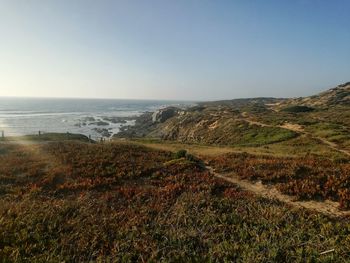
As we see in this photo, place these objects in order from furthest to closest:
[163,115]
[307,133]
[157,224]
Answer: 1. [163,115]
2. [307,133]
3. [157,224]

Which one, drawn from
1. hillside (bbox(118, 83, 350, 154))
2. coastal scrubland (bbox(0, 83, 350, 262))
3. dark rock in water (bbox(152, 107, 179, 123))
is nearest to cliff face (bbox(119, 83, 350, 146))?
hillside (bbox(118, 83, 350, 154))

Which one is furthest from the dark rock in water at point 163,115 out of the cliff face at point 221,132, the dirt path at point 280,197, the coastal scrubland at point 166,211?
the dirt path at point 280,197

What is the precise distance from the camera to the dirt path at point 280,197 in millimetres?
13359

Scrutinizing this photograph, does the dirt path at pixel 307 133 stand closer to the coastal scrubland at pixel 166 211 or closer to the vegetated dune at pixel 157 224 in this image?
the coastal scrubland at pixel 166 211

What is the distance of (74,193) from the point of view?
1648 cm

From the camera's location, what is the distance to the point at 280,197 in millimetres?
15570

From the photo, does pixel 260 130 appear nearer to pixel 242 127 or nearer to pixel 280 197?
pixel 242 127

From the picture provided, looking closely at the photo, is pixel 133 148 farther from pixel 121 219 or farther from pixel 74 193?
pixel 121 219

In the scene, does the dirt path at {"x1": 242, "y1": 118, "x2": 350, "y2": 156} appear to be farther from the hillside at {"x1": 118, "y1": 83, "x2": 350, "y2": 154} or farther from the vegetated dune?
the vegetated dune

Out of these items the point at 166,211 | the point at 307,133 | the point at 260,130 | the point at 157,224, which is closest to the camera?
the point at 157,224

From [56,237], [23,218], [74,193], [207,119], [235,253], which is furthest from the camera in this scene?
[207,119]

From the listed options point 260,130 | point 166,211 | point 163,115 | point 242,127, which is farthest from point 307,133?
point 163,115

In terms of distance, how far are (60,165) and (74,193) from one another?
6804 millimetres

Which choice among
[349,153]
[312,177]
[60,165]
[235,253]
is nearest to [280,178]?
[312,177]
